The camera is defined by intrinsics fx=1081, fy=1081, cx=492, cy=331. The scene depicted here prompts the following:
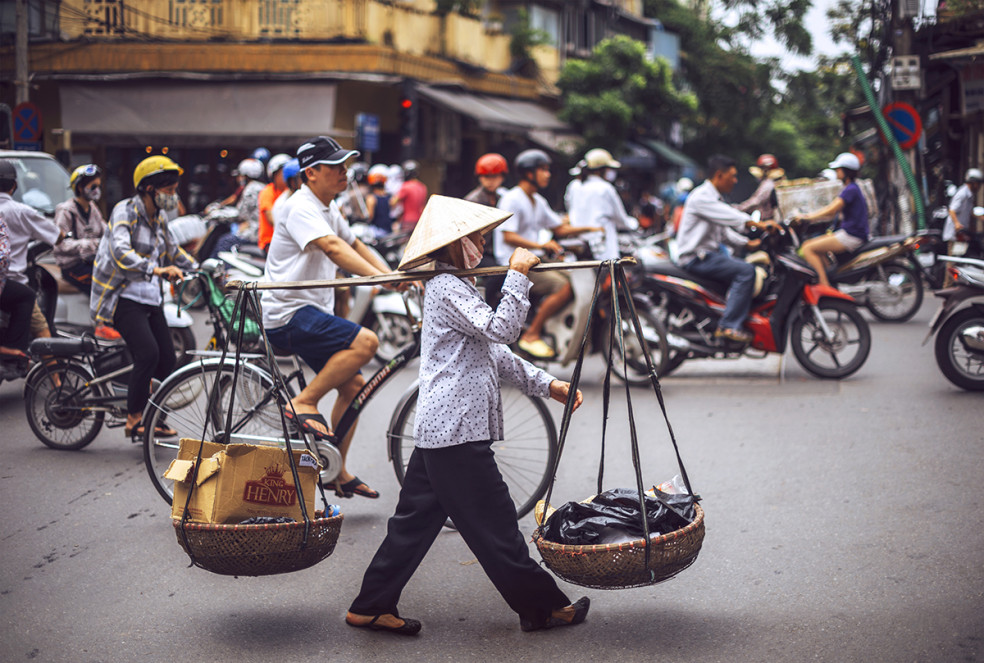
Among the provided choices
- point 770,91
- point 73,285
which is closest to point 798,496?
point 73,285

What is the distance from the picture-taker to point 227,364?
4992mm

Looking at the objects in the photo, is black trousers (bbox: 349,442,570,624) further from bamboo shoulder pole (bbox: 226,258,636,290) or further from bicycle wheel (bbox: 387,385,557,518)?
bicycle wheel (bbox: 387,385,557,518)

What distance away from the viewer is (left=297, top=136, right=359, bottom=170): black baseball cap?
5098 millimetres

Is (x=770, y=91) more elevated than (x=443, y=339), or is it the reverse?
(x=770, y=91)

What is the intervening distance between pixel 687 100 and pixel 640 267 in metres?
21.3

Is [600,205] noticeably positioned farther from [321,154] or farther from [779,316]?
[321,154]

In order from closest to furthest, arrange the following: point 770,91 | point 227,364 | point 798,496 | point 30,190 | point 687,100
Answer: point 227,364 < point 798,496 < point 30,190 < point 687,100 < point 770,91

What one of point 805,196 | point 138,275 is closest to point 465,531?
point 138,275

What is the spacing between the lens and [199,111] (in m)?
20.9

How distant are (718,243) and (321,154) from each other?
4711 mm

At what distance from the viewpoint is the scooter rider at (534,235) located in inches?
336

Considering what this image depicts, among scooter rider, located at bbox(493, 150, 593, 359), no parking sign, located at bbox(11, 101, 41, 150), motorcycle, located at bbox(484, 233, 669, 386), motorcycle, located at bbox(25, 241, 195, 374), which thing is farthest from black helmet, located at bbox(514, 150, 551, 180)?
no parking sign, located at bbox(11, 101, 41, 150)

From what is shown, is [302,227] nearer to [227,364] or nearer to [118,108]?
[227,364]

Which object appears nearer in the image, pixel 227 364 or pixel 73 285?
pixel 227 364
